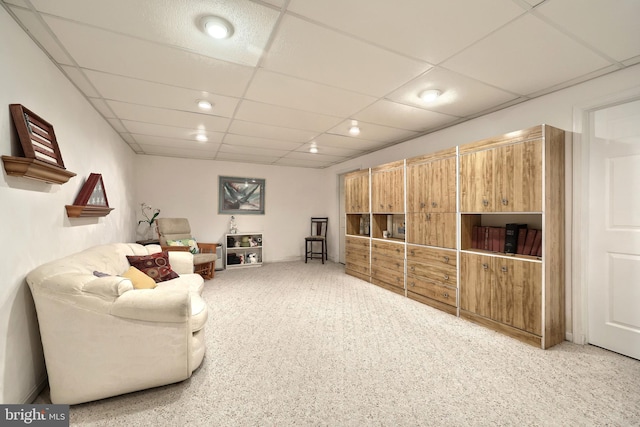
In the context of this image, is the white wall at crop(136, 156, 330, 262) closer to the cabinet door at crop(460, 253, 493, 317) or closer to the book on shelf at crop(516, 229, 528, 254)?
the cabinet door at crop(460, 253, 493, 317)

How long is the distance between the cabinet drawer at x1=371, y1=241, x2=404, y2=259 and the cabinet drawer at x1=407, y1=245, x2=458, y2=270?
19cm

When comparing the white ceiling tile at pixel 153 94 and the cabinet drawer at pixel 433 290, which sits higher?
the white ceiling tile at pixel 153 94

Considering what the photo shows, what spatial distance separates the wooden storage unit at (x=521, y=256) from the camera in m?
2.49

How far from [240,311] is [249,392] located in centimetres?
160

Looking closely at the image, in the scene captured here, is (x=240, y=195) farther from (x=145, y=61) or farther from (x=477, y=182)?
(x=477, y=182)

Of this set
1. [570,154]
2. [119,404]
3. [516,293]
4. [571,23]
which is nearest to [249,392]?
[119,404]

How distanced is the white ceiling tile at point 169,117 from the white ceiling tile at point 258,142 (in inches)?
18.1

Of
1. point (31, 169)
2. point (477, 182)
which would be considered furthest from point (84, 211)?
point (477, 182)

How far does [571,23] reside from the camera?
68.6 inches

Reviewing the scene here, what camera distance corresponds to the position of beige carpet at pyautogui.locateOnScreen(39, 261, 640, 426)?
1635 mm

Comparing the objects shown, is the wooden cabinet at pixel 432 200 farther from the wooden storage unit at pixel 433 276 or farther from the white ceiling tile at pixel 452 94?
the white ceiling tile at pixel 452 94

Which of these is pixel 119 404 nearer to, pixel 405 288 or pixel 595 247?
pixel 405 288

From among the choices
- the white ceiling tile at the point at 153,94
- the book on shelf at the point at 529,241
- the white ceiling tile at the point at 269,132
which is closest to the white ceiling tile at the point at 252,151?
the white ceiling tile at the point at 269,132

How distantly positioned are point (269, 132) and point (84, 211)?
2.42 metres
